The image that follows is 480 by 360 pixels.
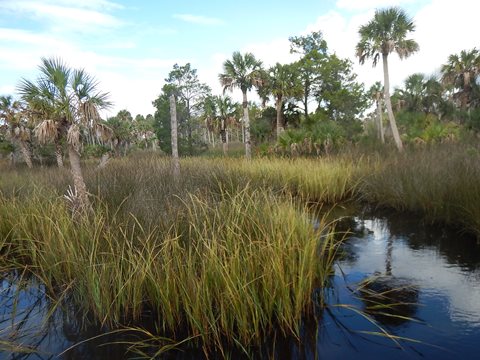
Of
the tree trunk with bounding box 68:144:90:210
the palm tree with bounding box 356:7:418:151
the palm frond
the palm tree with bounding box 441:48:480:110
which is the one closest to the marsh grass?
the tree trunk with bounding box 68:144:90:210

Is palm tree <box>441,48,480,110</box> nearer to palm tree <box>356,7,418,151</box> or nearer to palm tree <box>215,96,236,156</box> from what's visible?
palm tree <box>356,7,418,151</box>

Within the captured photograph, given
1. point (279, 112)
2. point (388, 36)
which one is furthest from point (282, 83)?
point (388, 36)

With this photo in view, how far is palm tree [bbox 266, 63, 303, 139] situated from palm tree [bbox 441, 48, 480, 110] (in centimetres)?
1254

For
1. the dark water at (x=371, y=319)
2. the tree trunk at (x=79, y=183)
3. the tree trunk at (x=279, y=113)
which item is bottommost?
the dark water at (x=371, y=319)

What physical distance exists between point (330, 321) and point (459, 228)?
14.8ft

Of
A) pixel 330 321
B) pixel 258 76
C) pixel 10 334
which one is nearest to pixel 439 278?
pixel 330 321

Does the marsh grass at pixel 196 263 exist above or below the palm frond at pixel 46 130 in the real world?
below

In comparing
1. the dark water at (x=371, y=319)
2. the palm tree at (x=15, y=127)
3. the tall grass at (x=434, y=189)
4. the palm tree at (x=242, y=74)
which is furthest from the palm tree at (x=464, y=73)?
the palm tree at (x=15, y=127)

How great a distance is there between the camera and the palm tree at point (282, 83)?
28234mm

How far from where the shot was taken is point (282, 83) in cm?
2812

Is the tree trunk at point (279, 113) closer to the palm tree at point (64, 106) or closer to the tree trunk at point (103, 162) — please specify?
the tree trunk at point (103, 162)

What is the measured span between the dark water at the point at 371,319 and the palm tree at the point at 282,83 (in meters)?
23.7

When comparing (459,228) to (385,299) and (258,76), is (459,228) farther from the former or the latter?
(258,76)

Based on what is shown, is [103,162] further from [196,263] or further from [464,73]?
[464,73]
